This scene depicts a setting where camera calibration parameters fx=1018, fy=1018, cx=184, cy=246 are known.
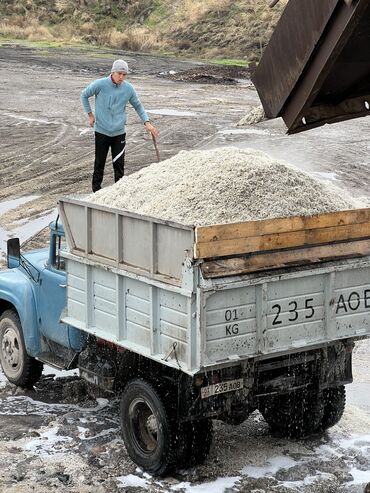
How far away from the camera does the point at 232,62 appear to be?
36.2 meters

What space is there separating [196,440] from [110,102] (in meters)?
5.66

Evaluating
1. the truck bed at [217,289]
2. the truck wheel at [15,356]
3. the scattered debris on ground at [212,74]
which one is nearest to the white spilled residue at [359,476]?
the truck bed at [217,289]

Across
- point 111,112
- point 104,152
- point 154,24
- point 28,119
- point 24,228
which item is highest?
point 154,24

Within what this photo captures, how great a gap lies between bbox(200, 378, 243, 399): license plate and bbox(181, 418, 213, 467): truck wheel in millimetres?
386

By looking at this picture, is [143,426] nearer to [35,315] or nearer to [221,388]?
[221,388]

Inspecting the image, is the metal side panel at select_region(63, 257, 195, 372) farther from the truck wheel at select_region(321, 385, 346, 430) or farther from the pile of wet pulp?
the truck wheel at select_region(321, 385, 346, 430)

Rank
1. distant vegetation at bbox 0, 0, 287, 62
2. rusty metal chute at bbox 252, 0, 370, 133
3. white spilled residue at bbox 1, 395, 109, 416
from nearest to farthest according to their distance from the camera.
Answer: rusty metal chute at bbox 252, 0, 370, 133
white spilled residue at bbox 1, 395, 109, 416
distant vegetation at bbox 0, 0, 287, 62

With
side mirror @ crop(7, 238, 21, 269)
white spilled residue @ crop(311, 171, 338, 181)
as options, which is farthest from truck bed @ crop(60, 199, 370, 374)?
white spilled residue @ crop(311, 171, 338, 181)

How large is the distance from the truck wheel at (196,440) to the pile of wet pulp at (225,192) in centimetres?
150

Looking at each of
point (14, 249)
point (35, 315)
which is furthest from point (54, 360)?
point (14, 249)

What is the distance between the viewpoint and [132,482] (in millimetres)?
7516

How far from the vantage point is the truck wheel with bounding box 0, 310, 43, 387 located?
9.38m

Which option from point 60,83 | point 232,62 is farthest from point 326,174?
point 232,62

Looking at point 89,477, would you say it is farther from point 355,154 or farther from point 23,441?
point 355,154
